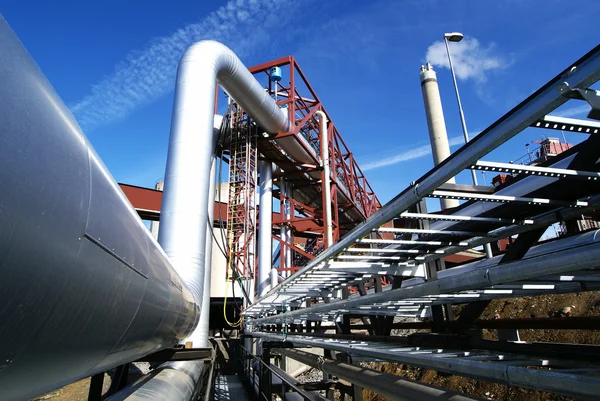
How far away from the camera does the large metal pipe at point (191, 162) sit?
629 centimetres

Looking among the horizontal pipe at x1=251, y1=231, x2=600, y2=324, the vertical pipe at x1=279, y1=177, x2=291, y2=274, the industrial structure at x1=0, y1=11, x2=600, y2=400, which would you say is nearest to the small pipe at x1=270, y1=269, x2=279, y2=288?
the vertical pipe at x1=279, y1=177, x2=291, y2=274

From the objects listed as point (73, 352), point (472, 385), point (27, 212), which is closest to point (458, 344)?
point (73, 352)

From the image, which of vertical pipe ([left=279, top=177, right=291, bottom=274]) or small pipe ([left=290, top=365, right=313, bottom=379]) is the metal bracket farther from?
small pipe ([left=290, top=365, right=313, bottom=379])

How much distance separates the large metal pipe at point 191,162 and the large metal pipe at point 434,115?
51.8 feet

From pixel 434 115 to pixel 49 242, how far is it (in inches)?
933

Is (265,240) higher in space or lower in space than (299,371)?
higher

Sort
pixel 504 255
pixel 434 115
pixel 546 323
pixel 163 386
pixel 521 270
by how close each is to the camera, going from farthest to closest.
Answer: pixel 434 115
pixel 546 323
pixel 163 386
pixel 504 255
pixel 521 270

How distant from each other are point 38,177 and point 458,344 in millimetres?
3357

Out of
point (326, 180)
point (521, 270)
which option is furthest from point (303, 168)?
point (521, 270)

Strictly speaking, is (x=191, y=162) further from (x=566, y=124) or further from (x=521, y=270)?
(x=566, y=124)

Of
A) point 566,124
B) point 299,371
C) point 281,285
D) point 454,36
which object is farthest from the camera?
point 299,371

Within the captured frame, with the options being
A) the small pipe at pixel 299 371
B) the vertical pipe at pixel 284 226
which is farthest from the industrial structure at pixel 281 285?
the small pipe at pixel 299 371

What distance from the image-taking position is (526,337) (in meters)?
13.7

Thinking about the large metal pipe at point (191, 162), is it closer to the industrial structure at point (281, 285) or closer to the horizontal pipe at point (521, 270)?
the industrial structure at point (281, 285)
